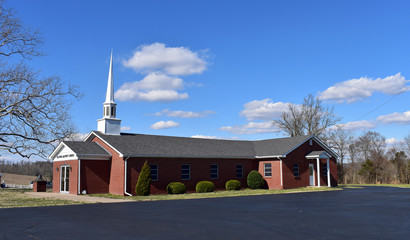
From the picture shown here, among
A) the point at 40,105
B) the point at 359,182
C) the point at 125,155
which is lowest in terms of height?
the point at 359,182

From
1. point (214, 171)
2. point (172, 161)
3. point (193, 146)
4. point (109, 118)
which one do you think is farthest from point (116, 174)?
point (214, 171)

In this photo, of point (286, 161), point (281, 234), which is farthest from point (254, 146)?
point (281, 234)

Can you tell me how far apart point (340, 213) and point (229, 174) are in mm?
19430

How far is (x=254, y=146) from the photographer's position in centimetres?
4000

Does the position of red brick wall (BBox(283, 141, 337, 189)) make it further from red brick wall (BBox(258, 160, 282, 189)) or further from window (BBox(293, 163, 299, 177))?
red brick wall (BBox(258, 160, 282, 189))

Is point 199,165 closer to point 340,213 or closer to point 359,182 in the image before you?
point 340,213

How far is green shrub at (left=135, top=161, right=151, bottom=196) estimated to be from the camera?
2717 centimetres

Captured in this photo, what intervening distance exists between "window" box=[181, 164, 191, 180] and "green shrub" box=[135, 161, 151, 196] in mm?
4101

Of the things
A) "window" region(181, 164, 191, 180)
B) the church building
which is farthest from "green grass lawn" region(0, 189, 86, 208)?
"window" region(181, 164, 191, 180)

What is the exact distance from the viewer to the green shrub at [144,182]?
27172 mm

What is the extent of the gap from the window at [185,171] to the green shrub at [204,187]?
111cm

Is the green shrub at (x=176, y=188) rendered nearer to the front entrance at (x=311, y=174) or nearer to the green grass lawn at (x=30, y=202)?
the green grass lawn at (x=30, y=202)

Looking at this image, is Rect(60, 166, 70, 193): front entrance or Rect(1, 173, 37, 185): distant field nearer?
Rect(60, 166, 70, 193): front entrance

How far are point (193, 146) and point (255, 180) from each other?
638 centimetres
